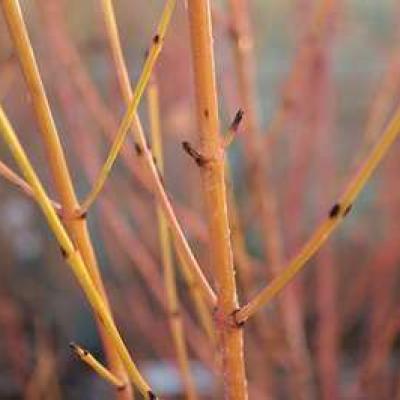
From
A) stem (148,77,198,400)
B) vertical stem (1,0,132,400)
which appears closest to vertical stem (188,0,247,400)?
vertical stem (1,0,132,400)

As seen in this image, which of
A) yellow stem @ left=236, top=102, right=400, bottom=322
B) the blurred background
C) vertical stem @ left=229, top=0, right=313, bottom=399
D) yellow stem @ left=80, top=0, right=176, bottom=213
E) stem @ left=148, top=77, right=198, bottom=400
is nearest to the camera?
yellow stem @ left=236, top=102, right=400, bottom=322

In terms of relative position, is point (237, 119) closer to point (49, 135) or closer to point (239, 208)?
point (49, 135)

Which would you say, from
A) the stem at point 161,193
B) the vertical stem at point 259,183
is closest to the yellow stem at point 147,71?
the stem at point 161,193

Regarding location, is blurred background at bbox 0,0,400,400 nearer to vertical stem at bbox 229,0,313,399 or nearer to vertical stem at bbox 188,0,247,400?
vertical stem at bbox 229,0,313,399

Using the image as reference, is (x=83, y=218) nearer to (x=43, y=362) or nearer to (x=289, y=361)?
(x=289, y=361)

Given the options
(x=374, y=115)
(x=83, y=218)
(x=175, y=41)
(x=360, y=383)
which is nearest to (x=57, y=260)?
(x=175, y=41)

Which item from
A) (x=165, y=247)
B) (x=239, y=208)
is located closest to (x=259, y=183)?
(x=165, y=247)

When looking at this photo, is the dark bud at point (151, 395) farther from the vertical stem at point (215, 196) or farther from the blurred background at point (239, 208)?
the blurred background at point (239, 208)
